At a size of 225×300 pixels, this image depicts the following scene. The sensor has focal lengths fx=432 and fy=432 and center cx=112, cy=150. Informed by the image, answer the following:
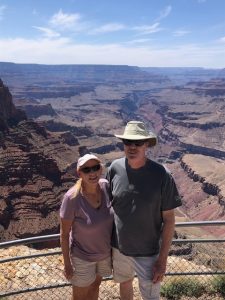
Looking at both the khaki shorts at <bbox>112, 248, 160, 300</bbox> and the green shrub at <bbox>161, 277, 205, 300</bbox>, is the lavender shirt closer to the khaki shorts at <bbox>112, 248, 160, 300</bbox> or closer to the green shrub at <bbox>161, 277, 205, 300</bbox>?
the khaki shorts at <bbox>112, 248, 160, 300</bbox>

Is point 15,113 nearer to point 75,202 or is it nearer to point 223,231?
point 223,231

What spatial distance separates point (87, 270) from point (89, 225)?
72 centimetres

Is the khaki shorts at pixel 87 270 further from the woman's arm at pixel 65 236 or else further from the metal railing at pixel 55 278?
the metal railing at pixel 55 278

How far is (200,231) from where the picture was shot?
61.1 m

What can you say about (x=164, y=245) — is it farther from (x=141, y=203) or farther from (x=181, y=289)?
(x=181, y=289)

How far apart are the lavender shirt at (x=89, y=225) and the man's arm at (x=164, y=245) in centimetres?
74

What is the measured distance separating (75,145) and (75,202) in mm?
94710

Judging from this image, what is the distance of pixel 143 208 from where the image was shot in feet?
18.8

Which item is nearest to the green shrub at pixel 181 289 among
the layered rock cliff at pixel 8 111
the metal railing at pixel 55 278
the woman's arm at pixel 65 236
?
the metal railing at pixel 55 278

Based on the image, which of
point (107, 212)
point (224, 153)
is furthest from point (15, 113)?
point (224, 153)

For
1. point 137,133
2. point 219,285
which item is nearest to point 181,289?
point 219,285

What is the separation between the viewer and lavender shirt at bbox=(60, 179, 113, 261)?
585cm

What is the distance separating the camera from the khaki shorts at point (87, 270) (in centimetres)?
607

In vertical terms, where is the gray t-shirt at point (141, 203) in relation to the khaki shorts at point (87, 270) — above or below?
above
